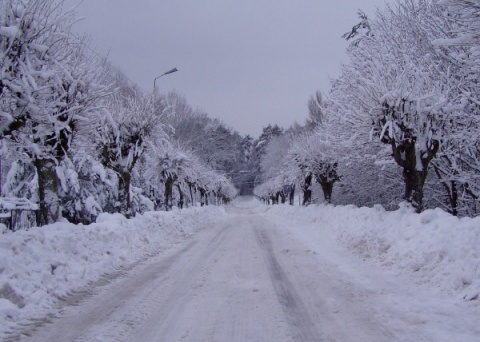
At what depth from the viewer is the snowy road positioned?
477 centimetres

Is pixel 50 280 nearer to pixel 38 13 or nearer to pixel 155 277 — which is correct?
pixel 155 277

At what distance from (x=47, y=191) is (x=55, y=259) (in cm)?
385

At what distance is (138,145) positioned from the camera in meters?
15.9

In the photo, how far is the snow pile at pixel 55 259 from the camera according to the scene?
5.74 meters

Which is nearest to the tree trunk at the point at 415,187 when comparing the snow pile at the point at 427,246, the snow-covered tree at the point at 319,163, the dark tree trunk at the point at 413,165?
the dark tree trunk at the point at 413,165

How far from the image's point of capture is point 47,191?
10789mm

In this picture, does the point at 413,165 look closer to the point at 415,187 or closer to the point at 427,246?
the point at 415,187

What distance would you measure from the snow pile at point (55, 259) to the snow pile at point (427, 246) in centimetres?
589

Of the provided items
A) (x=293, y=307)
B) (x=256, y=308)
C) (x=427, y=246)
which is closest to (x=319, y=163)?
(x=427, y=246)

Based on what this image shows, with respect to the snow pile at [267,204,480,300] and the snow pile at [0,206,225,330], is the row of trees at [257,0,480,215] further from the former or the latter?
the snow pile at [0,206,225,330]

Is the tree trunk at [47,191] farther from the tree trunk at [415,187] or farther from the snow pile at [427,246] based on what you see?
the tree trunk at [415,187]

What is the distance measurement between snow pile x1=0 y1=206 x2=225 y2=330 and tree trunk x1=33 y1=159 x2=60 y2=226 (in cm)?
116

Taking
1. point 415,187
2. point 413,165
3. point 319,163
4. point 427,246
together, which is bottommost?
point 427,246

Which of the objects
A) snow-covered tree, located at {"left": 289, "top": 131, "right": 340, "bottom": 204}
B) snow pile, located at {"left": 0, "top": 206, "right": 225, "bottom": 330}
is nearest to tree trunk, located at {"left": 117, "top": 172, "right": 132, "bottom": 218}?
snow pile, located at {"left": 0, "top": 206, "right": 225, "bottom": 330}
